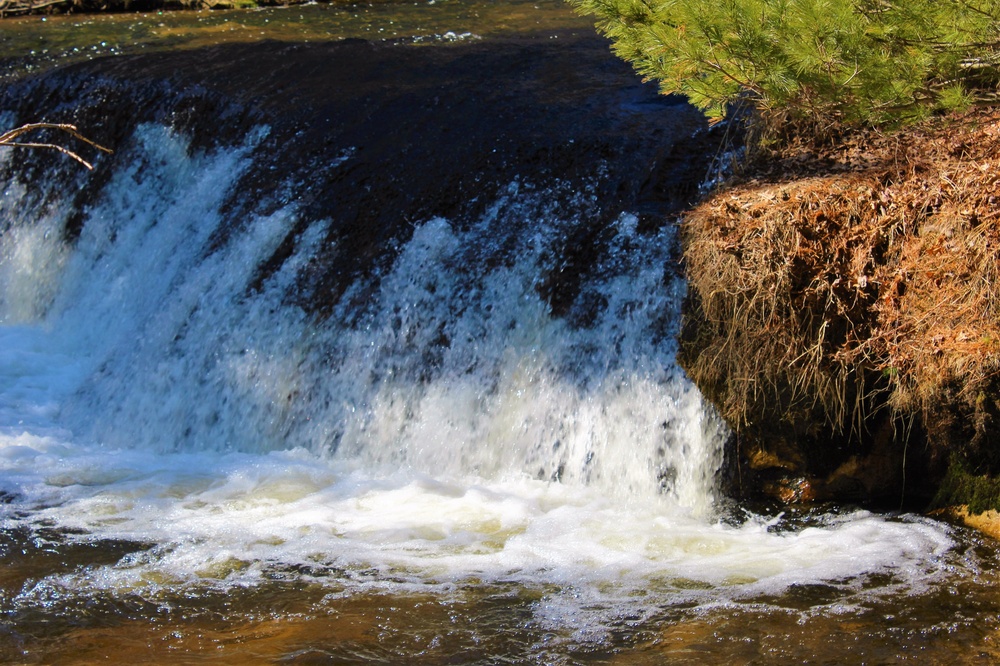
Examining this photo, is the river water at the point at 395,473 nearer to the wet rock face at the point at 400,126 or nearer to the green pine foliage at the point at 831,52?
the wet rock face at the point at 400,126

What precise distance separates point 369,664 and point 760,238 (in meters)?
2.43

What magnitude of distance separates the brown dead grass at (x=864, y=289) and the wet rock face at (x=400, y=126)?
4.04ft

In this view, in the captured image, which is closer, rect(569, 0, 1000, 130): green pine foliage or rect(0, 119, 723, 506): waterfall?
rect(569, 0, 1000, 130): green pine foliage

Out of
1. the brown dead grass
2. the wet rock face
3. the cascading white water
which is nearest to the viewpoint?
the brown dead grass

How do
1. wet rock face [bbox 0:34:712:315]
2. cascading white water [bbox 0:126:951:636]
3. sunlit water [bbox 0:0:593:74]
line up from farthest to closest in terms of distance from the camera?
1. sunlit water [bbox 0:0:593:74]
2. wet rock face [bbox 0:34:712:315]
3. cascading white water [bbox 0:126:951:636]

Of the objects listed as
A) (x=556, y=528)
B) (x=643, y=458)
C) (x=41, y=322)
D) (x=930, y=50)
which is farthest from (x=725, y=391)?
(x=41, y=322)

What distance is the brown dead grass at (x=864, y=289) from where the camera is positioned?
4.41 meters

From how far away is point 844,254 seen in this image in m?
4.64

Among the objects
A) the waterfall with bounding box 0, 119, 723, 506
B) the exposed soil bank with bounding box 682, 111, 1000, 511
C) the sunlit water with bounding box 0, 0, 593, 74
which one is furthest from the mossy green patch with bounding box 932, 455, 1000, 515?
the sunlit water with bounding box 0, 0, 593, 74

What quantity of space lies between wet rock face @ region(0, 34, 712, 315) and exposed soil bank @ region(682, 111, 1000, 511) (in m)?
1.21

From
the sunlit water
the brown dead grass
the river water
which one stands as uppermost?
the sunlit water

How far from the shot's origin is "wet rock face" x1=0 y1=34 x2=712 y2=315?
6.57m

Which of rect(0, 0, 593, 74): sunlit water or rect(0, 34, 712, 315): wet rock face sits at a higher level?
rect(0, 0, 593, 74): sunlit water

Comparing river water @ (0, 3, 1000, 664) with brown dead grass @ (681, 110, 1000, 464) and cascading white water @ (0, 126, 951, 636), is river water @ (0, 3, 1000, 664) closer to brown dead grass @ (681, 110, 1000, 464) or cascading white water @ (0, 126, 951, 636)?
cascading white water @ (0, 126, 951, 636)
